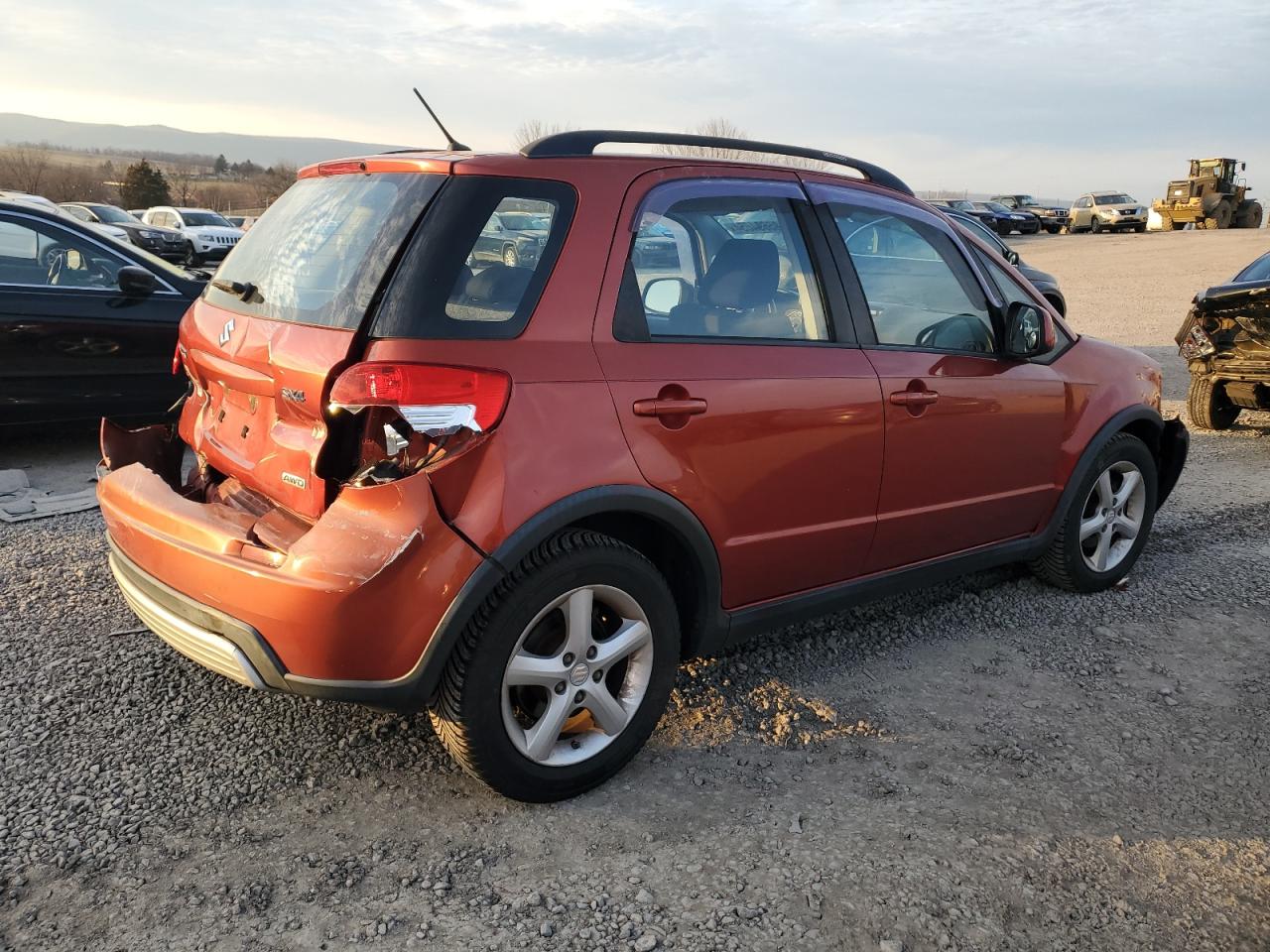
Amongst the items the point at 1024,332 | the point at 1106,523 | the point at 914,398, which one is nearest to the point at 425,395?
the point at 914,398

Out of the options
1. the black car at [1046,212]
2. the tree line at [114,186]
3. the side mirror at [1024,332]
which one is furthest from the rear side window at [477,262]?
the black car at [1046,212]

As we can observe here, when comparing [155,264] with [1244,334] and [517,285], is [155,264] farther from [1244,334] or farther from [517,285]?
[1244,334]

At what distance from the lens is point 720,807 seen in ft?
9.37

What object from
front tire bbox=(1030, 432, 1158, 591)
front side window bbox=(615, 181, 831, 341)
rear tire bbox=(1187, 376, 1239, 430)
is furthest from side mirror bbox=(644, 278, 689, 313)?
rear tire bbox=(1187, 376, 1239, 430)

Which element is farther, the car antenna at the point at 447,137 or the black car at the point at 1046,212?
the black car at the point at 1046,212

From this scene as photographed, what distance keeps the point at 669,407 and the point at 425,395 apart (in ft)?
2.35

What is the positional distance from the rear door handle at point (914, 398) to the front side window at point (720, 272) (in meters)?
0.35

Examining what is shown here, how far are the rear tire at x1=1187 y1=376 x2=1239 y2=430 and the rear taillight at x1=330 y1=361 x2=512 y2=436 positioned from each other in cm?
746

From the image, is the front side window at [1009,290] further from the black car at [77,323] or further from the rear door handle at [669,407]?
the black car at [77,323]

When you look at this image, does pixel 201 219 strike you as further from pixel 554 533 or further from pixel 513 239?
pixel 554 533

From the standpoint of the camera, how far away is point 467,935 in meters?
2.34

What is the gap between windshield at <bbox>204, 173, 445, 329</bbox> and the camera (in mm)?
2672

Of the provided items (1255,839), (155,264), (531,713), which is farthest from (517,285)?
(155,264)

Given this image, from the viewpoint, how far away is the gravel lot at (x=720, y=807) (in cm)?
240
